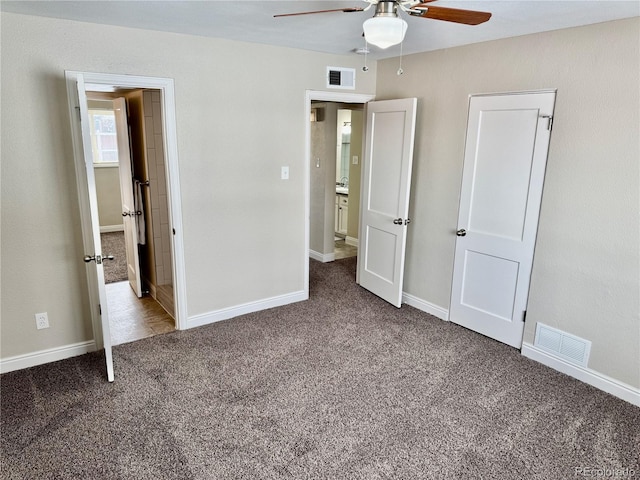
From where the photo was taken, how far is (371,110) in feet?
14.2

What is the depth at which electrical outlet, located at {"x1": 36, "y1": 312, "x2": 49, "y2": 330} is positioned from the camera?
10.3ft

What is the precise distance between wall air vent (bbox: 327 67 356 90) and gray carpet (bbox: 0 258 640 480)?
7.90 ft

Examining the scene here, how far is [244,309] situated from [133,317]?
1.05 meters

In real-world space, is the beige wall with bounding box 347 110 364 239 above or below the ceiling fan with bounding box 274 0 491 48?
below

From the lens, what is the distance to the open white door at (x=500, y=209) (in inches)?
125

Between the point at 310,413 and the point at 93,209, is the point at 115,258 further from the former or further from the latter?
the point at 310,413

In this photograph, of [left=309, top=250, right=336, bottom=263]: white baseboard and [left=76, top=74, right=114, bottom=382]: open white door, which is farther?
[left=309, top=250, right=336, bottom=263]: white baseboard

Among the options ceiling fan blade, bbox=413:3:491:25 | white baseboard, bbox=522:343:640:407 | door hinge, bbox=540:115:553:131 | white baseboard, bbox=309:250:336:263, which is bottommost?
white baseboard, bbox=522:343:640:407

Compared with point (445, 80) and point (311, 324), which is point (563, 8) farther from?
point (311, 324)

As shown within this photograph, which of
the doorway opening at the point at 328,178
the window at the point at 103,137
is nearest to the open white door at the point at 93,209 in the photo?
the doorway opening at the point at 328,178

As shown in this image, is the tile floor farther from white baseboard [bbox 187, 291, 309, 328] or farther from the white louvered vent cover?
the white louvered vent cover

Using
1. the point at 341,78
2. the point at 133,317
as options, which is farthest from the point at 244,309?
the point at 341,78

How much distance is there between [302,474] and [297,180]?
267 centimetres

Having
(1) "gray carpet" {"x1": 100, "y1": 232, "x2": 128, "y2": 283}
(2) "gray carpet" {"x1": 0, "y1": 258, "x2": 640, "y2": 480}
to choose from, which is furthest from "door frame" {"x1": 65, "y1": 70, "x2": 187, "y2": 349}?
(1) "gray carpet" {"x1": 100, "y1": 232, "x2": 128, "y2": 283}
